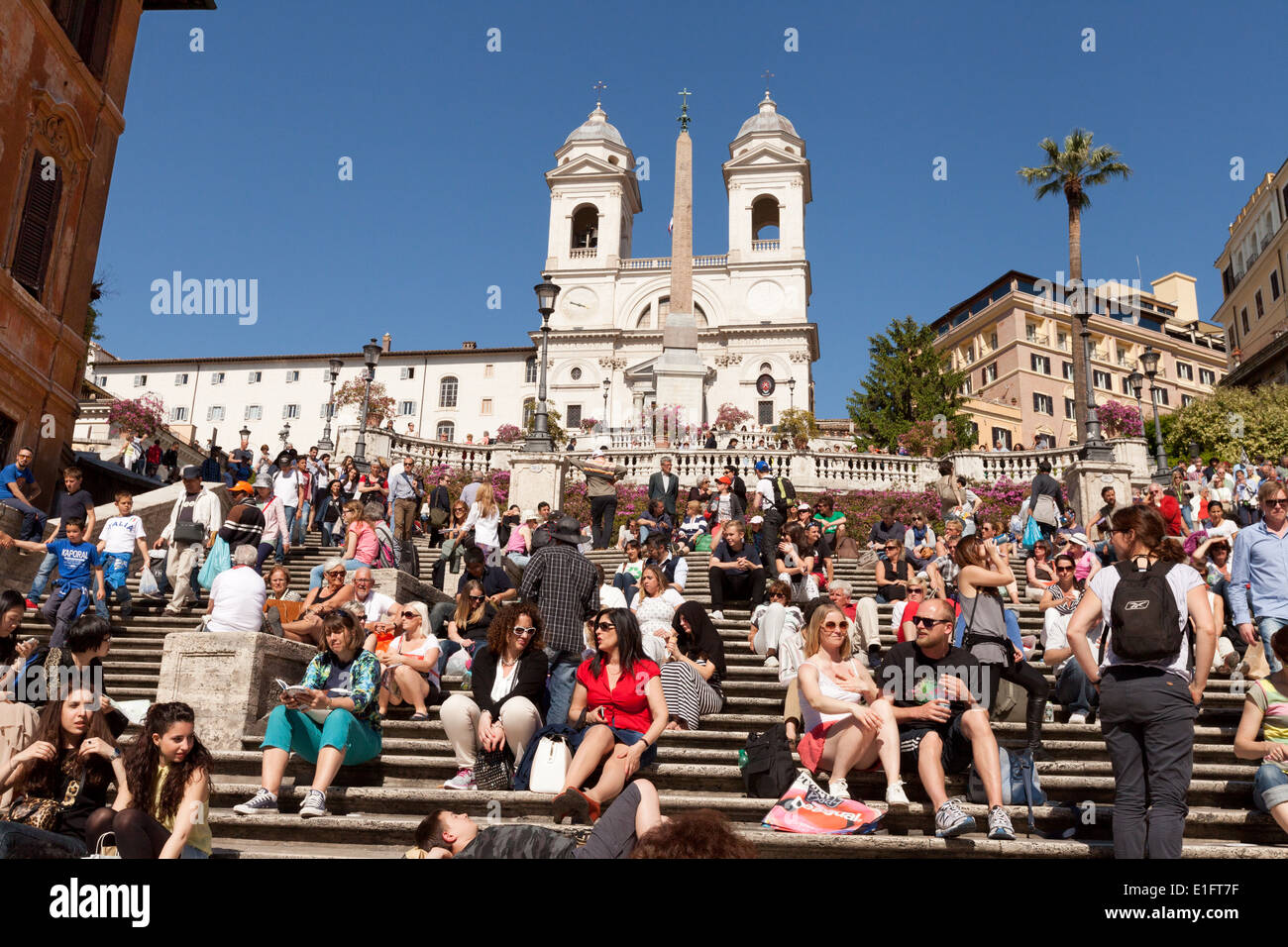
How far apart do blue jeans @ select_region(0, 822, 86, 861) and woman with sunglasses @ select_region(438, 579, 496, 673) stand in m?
5.56

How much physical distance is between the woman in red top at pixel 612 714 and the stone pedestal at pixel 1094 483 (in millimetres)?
16648

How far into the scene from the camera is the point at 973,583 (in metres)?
7.41

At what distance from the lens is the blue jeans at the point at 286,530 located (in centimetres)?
1498

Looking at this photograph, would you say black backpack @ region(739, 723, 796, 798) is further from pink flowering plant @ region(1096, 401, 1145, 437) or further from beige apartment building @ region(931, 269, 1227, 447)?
beige apartment building @ region(931, 269, 1227, 447)

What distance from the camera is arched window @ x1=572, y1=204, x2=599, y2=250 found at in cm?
7419

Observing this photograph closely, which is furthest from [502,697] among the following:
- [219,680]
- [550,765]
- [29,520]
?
[29,520]

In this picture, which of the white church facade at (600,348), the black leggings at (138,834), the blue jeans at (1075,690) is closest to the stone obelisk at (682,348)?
the white church facade at (600,348)

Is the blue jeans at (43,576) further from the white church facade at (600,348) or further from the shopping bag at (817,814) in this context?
the white church facade at (600,348)

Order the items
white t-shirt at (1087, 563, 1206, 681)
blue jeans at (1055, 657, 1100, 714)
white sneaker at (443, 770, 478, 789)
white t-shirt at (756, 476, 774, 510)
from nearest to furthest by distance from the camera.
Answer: white t-shirt at (1087, 563, 1206, 681) < white sneaker at (443, 770, 478, 789) < blue jeans at (1055, 657, 1100, 714) < white t-shirt at (756, 476, 774, 510)

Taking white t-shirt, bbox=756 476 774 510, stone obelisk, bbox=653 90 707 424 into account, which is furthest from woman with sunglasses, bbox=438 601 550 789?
stone obelisk, bbox=653 90 707 424

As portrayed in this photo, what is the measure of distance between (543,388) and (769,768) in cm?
1471

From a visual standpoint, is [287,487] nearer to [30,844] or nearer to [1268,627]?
A: [30,844]
